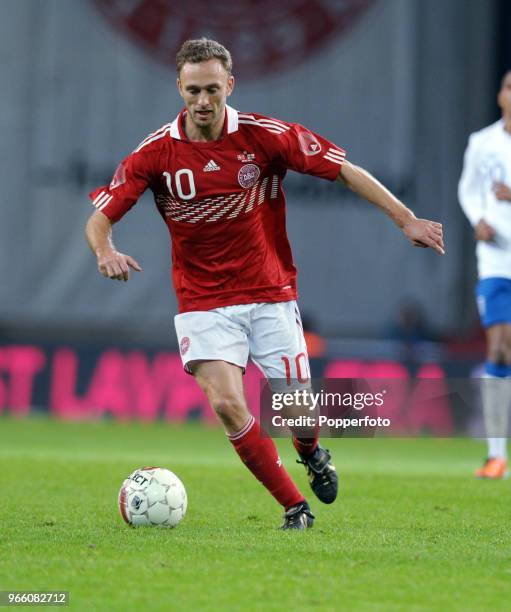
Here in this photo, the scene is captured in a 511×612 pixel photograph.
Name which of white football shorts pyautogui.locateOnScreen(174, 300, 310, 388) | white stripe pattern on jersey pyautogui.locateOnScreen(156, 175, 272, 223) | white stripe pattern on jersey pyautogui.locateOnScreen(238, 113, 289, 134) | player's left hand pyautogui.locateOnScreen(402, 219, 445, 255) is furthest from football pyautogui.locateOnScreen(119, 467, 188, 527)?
white stripe pattern on jersey pyautogui.locateOnScreen(238, 113, 289, 134)

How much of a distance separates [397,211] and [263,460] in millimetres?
1265

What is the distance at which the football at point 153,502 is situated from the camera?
613 centimetres

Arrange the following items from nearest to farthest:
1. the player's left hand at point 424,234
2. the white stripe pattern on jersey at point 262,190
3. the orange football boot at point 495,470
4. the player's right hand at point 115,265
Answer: the player's right hand at point 115,265
the player's left hand at point 424,234
the white stripe pattern on jersey at point 262,190
the orange football boot at point 495,470

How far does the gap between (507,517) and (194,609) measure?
2.95 metres

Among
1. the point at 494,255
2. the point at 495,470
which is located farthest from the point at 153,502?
the point at 494,255

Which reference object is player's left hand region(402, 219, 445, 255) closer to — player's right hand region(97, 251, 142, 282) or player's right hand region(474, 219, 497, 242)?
player's right hand region(97, 251, 142, 282)

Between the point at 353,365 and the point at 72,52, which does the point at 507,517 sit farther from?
the point at 72,52

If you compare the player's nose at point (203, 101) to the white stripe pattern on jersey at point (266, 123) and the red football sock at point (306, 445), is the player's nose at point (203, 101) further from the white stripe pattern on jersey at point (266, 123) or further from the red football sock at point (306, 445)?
the red football sock at point (306, 445)

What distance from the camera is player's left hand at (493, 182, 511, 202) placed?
9055mm

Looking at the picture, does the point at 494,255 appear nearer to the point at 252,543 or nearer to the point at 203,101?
the point at 203,101

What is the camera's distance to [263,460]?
20.0ft

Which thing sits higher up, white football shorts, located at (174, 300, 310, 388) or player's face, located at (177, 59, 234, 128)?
player's face, located at (177, 59, 234, 128)

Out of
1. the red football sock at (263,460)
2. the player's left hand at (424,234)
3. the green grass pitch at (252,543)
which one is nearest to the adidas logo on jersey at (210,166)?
the player's left hand at (424,234)

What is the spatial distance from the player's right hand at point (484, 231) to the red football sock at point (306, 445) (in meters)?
3.05
